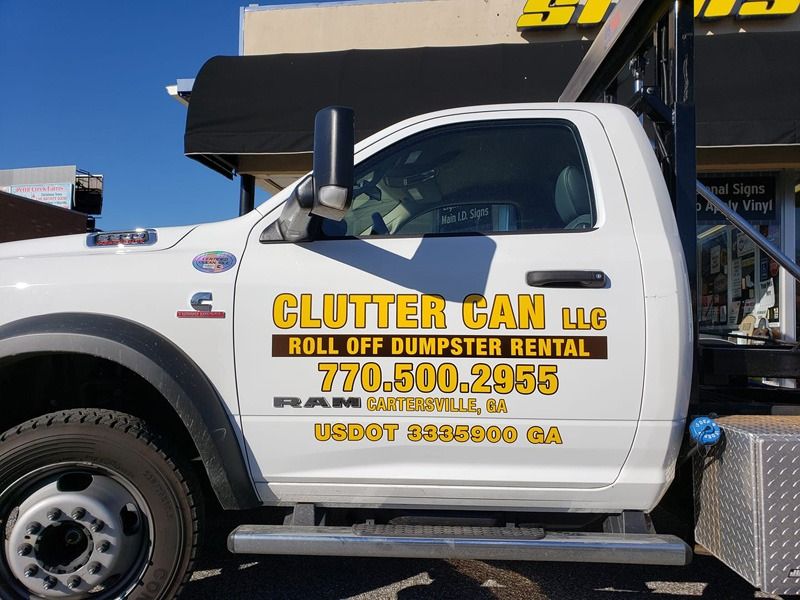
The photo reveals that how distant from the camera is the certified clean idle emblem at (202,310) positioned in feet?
7.25

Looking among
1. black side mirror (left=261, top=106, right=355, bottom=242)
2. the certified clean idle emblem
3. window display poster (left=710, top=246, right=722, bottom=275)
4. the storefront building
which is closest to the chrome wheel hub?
the certified clean idle emblem

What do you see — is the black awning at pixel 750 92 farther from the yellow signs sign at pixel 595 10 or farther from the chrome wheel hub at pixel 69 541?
the chrome wheel hub at pixel 69 541

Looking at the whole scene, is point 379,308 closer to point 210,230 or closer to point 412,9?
point 210,230

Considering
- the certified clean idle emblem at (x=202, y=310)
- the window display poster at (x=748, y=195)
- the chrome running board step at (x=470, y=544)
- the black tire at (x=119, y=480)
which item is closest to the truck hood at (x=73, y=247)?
the certified clean idle emblem at (x=202, y=310)

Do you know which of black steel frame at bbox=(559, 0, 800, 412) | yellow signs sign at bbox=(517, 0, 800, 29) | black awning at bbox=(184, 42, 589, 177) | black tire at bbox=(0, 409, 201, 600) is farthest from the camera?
yellow signs sign at bbox=(517, 0, 800, 29)

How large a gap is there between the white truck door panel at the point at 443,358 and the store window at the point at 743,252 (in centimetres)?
524

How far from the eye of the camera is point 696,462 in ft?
7.35

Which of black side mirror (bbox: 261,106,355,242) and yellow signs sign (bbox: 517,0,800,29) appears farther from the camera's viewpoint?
yellow signs sign (bbox: 517,0,800,29)

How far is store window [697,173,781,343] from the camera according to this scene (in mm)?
6781

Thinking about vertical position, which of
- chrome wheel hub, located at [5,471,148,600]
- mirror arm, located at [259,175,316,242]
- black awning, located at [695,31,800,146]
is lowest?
chrome wheel hub, located at [5,471,148,600]

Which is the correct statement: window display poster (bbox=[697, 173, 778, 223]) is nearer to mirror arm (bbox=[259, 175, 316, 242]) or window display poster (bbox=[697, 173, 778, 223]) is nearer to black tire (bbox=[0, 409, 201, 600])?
mirror arm (bbox=[259, 175, 316, 242])

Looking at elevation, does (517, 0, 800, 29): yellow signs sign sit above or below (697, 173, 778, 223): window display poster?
above

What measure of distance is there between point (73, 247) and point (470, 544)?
76.3 inches

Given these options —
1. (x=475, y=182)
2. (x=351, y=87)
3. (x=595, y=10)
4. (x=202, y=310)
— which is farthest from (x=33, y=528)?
(x=595, y=10)
